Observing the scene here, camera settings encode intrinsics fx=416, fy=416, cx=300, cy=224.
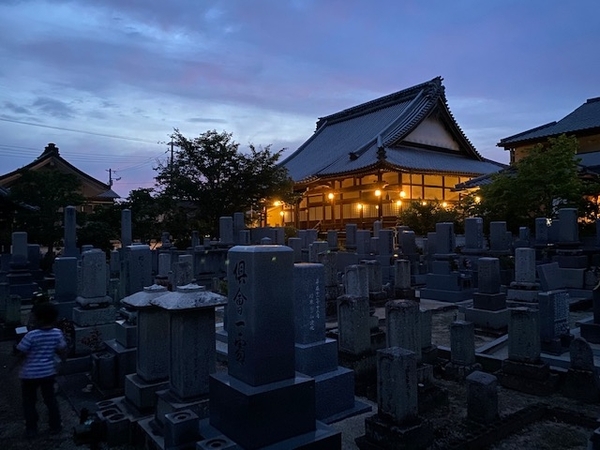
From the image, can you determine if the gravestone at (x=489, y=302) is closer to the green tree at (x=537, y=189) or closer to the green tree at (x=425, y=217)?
the green tree at (x=537, y=189)

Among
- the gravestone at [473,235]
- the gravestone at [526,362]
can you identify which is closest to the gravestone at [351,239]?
the gravestone at [473,235]

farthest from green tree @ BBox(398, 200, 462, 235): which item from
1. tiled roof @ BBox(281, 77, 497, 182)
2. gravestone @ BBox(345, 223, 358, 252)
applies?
gravestone @ BBox(345, 223, 358, 252)

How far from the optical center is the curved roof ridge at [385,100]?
102ft

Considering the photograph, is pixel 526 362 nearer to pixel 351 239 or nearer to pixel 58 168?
pixel 351 239

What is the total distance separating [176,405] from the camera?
4.00 m

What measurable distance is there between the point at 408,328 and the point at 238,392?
118 inches

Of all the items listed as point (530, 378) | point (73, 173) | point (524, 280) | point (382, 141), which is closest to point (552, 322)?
point (530, 378)

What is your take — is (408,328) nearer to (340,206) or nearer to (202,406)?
(202,406)

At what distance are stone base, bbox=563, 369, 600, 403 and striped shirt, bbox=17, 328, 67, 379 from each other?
620cm

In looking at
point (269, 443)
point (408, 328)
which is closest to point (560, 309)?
point (408, 328)

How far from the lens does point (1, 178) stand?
31703 millimetres

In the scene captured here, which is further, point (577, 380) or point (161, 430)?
point (577, 380)

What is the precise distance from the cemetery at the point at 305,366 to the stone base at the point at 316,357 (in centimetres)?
2

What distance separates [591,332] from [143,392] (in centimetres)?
695
